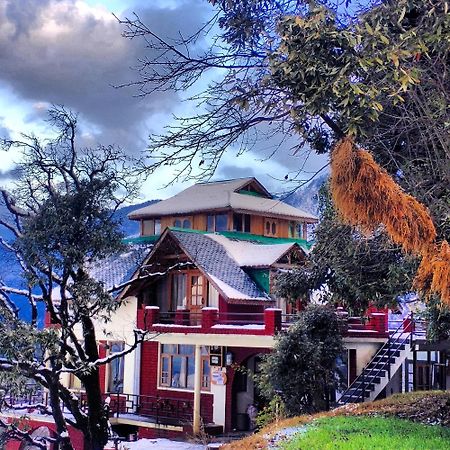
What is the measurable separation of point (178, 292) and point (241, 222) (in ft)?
14.0

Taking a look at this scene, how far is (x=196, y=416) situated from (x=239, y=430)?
5.67 ft

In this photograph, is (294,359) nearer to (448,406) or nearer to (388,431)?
(448,406)

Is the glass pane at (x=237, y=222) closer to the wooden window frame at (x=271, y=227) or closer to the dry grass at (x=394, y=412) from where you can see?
the wooden window frame at (x=271, y=227)

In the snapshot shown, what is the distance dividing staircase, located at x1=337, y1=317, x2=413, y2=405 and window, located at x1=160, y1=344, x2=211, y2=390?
5644mm

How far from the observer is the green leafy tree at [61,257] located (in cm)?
1496

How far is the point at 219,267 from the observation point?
23.2 metres

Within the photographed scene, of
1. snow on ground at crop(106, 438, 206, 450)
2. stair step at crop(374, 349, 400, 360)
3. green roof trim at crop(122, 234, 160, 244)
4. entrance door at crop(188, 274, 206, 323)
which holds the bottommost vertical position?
snow on ground at crop(106, 438, 206, 450)

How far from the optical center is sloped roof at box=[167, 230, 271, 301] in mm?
22400

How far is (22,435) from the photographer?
16.6 m

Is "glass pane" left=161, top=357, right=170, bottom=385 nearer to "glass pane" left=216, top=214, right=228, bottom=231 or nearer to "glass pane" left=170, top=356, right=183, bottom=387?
"glass pane" left=170, top=356, right=183, bottom=387

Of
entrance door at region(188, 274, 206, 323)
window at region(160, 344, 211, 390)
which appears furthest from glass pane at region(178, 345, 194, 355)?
entrance door at region(188, 274, 206, 323)

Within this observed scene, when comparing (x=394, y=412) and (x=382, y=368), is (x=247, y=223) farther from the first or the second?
(x=394, y=412)

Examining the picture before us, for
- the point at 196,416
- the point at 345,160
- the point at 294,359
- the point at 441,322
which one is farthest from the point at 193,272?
the point at 345,160

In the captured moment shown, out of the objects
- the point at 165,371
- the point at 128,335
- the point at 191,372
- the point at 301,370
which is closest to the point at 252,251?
the point at 191,372
